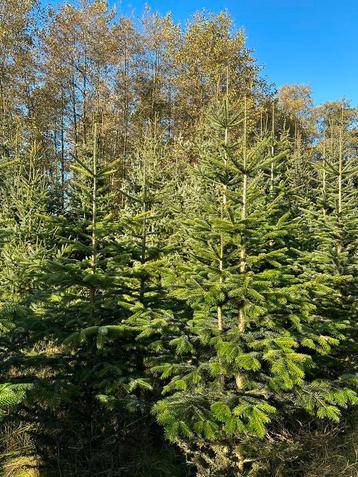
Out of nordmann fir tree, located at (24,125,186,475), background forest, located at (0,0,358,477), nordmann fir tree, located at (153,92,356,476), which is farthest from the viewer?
nordmann fir tree, located at (24,125,186,475)

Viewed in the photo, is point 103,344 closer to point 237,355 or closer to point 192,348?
point 192,348

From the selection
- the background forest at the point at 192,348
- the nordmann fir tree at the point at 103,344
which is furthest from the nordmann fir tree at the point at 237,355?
the nordmann fir tree at the point at 103,344

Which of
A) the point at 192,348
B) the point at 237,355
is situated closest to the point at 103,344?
the point at 192,348

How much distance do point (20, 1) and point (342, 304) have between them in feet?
69.3

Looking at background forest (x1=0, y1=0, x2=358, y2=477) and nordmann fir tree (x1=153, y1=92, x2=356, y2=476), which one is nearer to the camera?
nordmann fir tree (x1=153, y1=92, x2=356, y2=476)

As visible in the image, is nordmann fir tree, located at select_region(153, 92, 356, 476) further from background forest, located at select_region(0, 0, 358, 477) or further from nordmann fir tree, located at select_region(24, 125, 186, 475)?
nordmann fir tree, located at select_region(24, 125, 186, 475)

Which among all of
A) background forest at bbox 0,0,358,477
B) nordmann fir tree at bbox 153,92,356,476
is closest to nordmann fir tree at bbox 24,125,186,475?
background forest at bbox 0,0,358,477

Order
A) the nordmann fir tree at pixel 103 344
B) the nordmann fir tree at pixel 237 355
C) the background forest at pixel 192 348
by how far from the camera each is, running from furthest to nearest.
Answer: the nordmann fir tree at pixel 103 344 → the background forest at pixel 192 348 → the nordmann fir tree at pixel 237 355

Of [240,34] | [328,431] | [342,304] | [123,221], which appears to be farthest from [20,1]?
[328,431]

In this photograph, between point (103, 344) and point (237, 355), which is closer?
point (237, 355)

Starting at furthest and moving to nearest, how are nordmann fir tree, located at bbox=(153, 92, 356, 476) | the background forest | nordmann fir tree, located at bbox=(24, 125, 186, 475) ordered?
nordmann fir tree, located at bbox=(24, 125, 186, 475) < the background forest < nordmann fir tree, located at bbox=(153, 92, 356, 476)

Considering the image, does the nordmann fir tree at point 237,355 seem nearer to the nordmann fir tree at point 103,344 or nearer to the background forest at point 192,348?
the background forest at point 192,348

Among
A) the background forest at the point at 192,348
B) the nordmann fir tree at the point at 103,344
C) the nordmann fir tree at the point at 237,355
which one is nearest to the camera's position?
the nordmann fir tree at the point at 237,355

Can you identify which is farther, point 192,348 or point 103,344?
point 103,344
